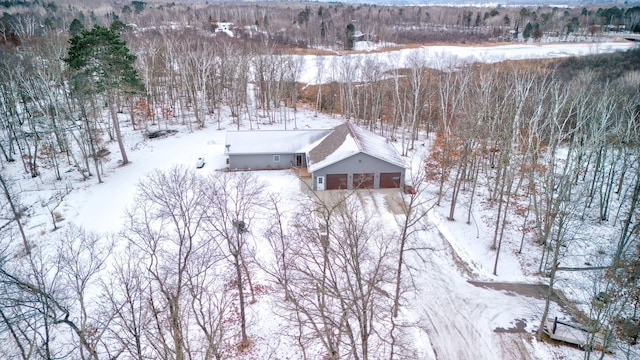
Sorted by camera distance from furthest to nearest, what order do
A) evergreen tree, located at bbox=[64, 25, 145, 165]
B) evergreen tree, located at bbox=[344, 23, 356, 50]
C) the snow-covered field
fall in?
evergreen tree, located at bbox=[344, 23, 356, 50], evergreen tree, located at bbox=[64, 25, 145, 165], the snow-covered field

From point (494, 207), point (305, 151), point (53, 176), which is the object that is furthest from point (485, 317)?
point (53, 176)

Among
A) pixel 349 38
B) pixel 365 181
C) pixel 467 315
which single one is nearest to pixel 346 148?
pixel 365 181

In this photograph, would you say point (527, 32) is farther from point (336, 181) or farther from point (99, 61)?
point (99, 61)

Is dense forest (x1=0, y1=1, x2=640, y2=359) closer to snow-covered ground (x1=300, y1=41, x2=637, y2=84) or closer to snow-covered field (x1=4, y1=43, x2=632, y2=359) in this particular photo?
snow-covered field (x1=4, y1=43, x2=632, y2=359)

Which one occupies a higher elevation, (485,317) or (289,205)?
(289,205)

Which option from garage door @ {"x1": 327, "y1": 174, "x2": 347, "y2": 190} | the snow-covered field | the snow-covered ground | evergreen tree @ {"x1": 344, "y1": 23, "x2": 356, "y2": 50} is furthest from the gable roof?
evergreen tree @ {"x1": 344, "y1": 23, "x2": 356, "y2": 50}

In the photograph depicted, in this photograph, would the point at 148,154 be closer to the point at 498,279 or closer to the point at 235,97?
the point at 235,97
